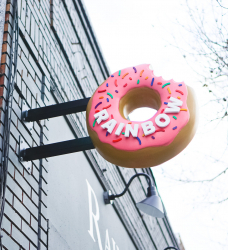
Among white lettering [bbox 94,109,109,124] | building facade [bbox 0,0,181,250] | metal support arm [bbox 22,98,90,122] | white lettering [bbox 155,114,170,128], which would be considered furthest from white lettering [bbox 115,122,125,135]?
building facade [bbox 0,0,181,250]

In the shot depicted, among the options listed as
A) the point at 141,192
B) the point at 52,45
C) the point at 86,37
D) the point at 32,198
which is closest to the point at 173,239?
the point at 141,192

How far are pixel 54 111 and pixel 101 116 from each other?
536mm

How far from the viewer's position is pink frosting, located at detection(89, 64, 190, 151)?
2906 millimetres

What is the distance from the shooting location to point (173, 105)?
3.04 meters

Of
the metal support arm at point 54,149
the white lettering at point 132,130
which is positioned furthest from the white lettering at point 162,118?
the metal support arm at point 54,149

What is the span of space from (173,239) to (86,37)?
6.84 m

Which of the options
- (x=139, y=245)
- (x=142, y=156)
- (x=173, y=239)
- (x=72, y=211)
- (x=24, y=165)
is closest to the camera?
(x=142, y=156)

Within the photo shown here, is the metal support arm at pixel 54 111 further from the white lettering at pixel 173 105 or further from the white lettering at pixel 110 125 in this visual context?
the white lettering at pixel 173 105

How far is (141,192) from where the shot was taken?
8391mm

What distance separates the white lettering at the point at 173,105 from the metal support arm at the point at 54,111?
81cm

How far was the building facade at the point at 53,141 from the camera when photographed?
3.11 meters

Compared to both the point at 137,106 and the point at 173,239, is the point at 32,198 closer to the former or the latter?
the point at 137,106

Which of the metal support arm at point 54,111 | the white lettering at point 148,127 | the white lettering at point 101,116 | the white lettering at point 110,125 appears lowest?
the white lettering at point 148,127

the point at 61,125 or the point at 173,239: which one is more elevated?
the point at 173,239
